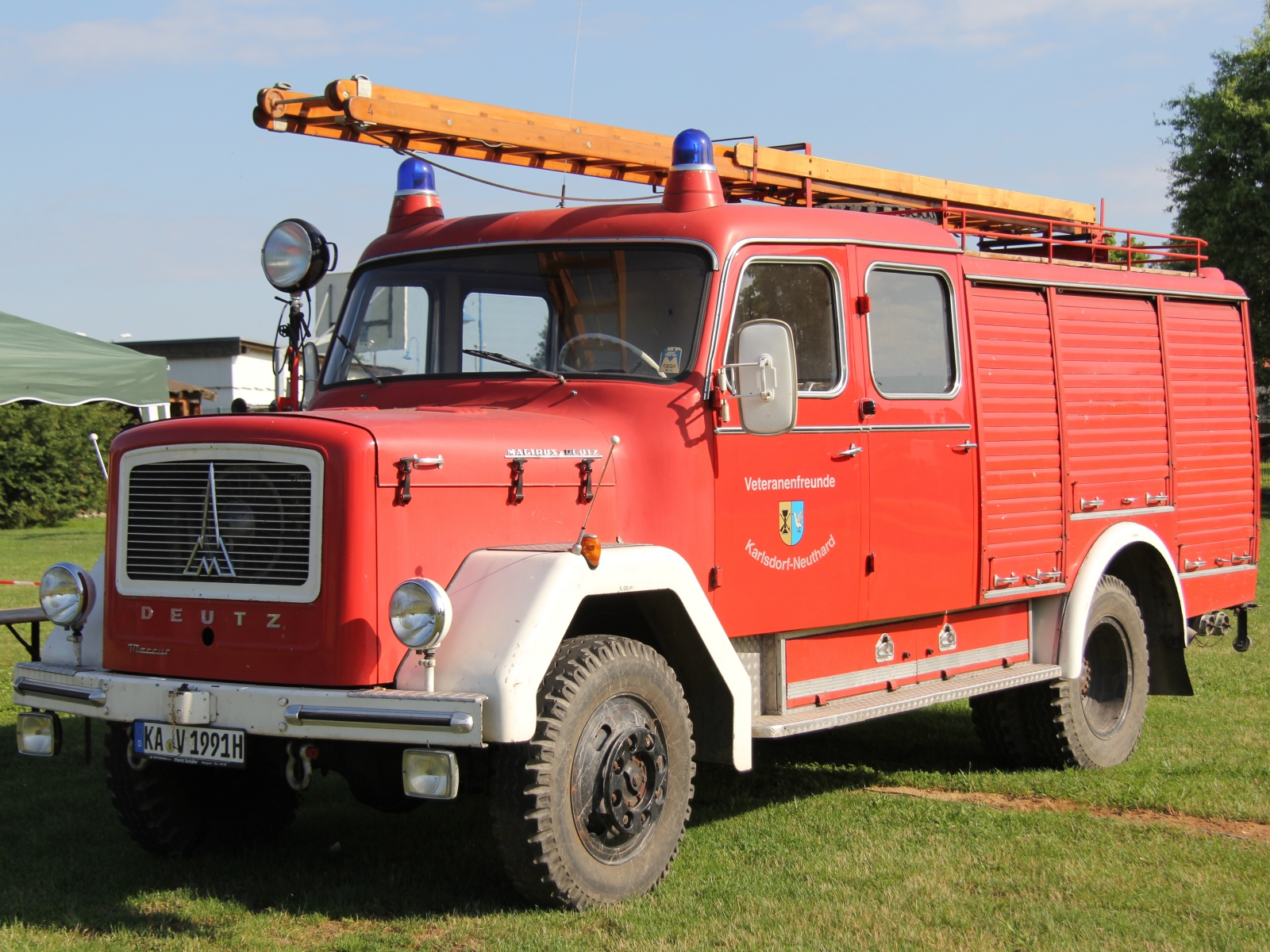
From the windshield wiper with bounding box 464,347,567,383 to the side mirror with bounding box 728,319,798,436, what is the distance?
77 cm

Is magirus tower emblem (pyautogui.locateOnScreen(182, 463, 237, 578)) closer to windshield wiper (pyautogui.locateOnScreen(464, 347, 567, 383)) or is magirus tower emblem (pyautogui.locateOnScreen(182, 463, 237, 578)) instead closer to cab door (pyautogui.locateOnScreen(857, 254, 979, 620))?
windshield wiper (pyautogui.locateOnScreen(464, 347, 567, 383))

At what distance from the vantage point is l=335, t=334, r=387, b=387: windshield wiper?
6133 mm

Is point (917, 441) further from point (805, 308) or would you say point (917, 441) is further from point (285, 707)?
point (285, 707)

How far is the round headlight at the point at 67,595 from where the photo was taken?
5.32 m

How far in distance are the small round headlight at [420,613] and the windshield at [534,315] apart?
156 centimetres

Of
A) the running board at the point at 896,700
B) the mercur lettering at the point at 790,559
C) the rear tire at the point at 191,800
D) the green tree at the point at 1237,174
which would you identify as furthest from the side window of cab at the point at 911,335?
the green tree at the point at 1237,174

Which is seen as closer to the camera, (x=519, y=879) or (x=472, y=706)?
(x=472, y=706)

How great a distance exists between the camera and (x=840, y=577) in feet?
20.2

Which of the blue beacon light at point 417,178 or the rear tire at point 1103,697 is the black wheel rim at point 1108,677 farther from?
the blue beacon light at point 417,178

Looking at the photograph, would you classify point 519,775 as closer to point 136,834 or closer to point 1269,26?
point 136,834

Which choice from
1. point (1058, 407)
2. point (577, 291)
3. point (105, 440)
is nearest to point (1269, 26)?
point (105, 440)

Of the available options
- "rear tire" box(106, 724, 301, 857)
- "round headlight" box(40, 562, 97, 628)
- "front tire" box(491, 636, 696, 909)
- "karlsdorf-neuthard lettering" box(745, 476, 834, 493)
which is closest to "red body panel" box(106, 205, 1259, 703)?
"karlsdorf-neuthard lettering" box(745, 476, 834, 493)

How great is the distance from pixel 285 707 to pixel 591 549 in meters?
1.14

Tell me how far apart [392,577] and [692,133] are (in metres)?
2.48
